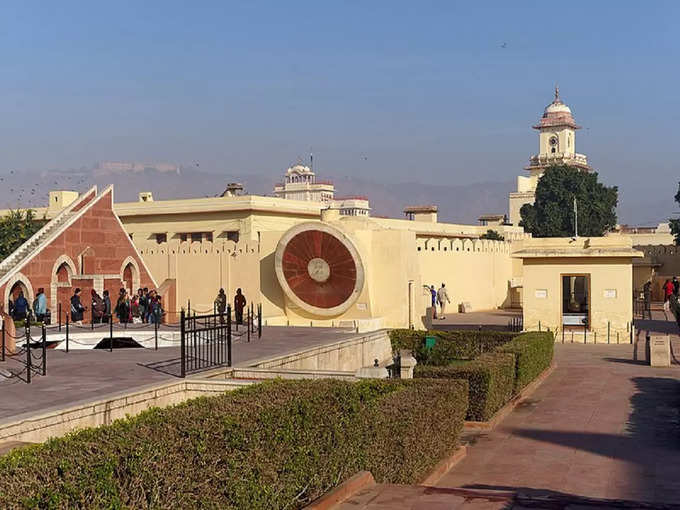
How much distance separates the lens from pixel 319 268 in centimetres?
3139

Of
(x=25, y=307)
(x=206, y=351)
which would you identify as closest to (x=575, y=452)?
(x=206, y=351)

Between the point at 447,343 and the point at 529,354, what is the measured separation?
5.10m

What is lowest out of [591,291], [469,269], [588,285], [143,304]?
[143,304]

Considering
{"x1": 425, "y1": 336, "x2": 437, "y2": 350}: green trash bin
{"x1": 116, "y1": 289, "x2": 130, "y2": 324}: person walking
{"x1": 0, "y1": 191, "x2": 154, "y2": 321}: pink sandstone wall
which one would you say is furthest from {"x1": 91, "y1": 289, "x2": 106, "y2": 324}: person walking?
{"x1": 425, "y1": 336, "x2": 437, "y2": 350}: green trash bin

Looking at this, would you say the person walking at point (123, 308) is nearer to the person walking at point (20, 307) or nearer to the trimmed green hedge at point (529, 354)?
the person walking at point (20, 307)

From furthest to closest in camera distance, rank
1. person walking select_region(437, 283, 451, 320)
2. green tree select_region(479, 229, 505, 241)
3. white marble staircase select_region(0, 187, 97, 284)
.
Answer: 1. green tree select_region(479, 229, 505, 241)
2. person walking select_region(437, 283, 451, 320)
3. white marble staircase select_region(0, 187, 97, 284)

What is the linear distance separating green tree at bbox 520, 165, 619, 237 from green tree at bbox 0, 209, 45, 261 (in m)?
53.1

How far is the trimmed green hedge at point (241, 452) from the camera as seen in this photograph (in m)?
6.36

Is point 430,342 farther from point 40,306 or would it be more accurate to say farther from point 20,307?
point 20,307

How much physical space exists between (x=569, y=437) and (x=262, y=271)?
20.5 m

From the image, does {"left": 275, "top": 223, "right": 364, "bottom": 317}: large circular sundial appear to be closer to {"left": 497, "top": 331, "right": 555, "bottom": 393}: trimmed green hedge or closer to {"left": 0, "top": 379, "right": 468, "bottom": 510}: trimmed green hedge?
{"left": 497, "top": 331, "right": 555, "bottom": 393}: trimmed green hedge

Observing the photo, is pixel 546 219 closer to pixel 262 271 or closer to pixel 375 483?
pixel 262 271

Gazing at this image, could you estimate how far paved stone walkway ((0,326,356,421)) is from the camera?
12.9 meters

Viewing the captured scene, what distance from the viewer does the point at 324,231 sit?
102 feet
